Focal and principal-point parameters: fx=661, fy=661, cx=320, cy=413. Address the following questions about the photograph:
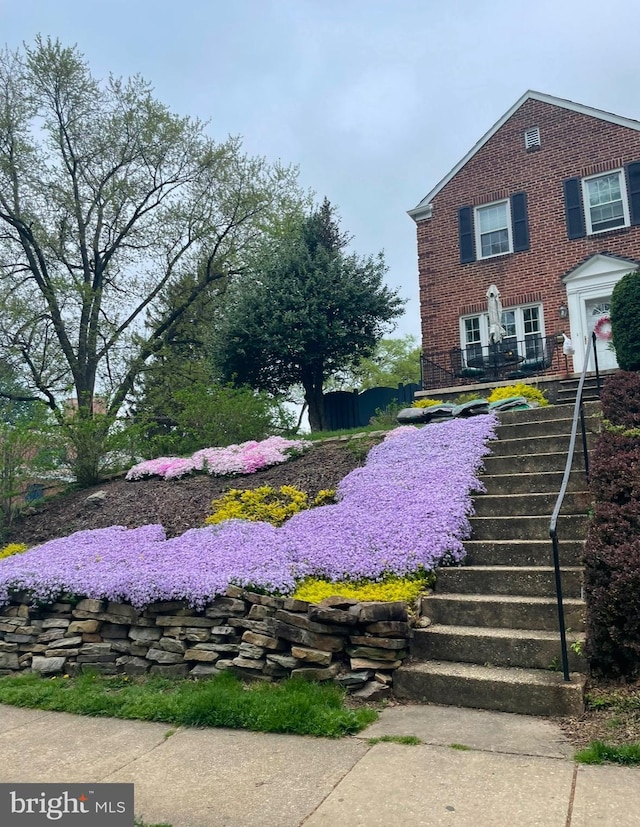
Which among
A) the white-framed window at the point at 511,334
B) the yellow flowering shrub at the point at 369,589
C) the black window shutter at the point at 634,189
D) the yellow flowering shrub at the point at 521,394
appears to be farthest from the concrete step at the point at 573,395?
the black window shutter at the point at 634,189

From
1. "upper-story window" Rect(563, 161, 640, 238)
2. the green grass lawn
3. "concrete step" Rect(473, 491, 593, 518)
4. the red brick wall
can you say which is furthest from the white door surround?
the green grass lawn

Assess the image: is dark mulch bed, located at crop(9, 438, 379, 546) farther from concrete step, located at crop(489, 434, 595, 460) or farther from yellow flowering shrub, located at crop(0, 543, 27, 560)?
concrete step, located at crop(489, 434, 595, 460)

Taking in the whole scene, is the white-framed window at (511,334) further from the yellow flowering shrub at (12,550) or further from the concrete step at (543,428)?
the yellow flowering shrub at (12,550)

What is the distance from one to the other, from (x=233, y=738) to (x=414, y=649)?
1.47 meters

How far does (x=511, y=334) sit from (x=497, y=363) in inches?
75.0

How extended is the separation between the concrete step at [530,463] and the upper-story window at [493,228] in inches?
434

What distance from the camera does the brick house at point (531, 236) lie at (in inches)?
616

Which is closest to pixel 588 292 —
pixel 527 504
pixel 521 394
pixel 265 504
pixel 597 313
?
pixel 597 313

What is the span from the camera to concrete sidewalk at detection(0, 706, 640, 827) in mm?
3029

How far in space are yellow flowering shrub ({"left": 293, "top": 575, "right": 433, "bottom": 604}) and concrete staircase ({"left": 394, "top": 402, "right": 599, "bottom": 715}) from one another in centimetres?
14

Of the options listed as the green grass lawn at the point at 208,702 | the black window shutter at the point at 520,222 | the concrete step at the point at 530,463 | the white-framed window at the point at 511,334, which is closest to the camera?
the green grass lawn at the point at 208,702

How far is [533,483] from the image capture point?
6.70 meters

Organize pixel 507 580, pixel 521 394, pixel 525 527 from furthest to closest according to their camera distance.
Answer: pixel 521 394, pixel 525 527, pixel 507 580

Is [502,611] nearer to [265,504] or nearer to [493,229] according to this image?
[265,504]
